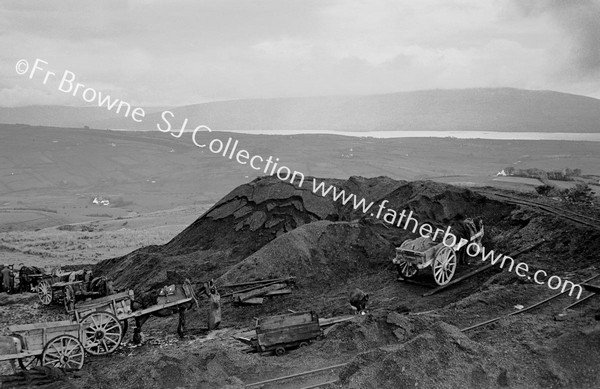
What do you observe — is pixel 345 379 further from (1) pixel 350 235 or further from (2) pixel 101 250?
(2) pixel 101 250

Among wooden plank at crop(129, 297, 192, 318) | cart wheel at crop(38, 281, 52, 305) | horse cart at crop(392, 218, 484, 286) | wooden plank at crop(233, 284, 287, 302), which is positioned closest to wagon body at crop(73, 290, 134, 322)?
wooden plank at crop(129, 297, 192, 318)

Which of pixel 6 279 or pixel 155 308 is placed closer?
pixel 155 308

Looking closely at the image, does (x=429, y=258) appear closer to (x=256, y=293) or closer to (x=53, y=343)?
(x=256, y=293)

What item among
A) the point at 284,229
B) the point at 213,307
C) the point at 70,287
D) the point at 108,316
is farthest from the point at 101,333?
the point at 284,229

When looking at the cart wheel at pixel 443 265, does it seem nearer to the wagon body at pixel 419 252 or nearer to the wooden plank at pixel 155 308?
the wagon body at pixel 419 252

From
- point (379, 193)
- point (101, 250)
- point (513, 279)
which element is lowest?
point (101, 250)

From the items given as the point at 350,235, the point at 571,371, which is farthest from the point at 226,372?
the point at 350,235

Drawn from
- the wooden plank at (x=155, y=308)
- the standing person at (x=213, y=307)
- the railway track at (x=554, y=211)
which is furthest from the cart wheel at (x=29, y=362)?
the railway track at (x=554, y=211)
